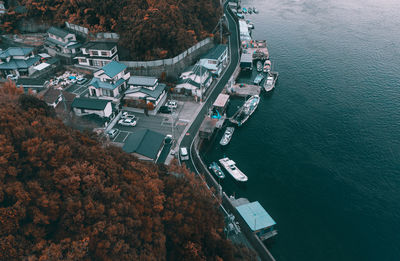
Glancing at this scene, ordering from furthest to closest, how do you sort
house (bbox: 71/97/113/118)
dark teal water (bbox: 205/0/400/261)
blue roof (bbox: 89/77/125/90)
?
blue roof (bbox: 89/77/125/90)
house (bbox: 71/97/113/118)
dark teal water (bbox: 205/0/400/261)

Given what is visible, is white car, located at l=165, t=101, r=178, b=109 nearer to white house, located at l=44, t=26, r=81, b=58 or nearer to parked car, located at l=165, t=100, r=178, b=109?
parked car, located at l=165, t=100, r=178, b=109

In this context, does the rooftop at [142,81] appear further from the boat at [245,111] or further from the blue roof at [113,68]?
the boat at [245,111]

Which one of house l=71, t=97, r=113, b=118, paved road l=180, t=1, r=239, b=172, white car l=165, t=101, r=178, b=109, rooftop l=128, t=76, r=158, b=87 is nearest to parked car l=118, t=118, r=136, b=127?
house l=71, t=97, r=113, b=118

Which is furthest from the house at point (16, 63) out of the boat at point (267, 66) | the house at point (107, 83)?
the boat at point (267, 66)

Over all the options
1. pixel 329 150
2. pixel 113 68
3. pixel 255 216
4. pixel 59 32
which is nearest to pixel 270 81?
pixel 329 150

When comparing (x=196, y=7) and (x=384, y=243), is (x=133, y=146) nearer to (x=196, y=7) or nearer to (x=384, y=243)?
(x=384, y=243)

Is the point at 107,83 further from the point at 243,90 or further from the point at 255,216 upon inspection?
the point at 255,216
